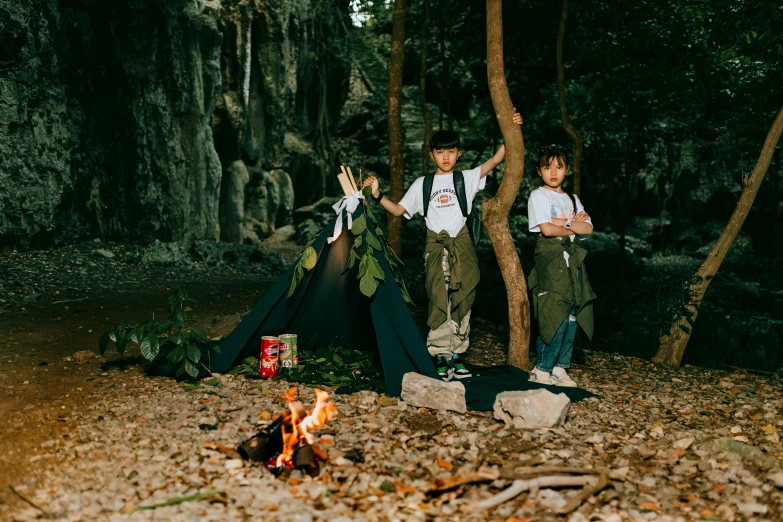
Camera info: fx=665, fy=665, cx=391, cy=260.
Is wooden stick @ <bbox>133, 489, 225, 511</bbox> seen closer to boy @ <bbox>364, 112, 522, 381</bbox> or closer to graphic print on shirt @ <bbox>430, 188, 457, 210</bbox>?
boy @ <bbox>364, 112, 522, 381</bbox>

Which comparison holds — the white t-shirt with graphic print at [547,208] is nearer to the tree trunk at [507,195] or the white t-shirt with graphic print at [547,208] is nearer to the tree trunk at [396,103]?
the tree trunk at [507,195]

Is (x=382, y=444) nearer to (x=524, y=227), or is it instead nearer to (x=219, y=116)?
(x=219, y=116)

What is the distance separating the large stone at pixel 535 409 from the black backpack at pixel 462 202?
54.8 inches

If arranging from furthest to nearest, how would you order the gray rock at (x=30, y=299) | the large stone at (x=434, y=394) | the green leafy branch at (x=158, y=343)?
the gray rock at (x=30, y=299) → the green leafy branch at (x=158, y=343) → the large stone at (x=434, y=394)

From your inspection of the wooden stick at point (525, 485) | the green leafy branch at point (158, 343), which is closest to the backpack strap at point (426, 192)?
the green leafy branch at point (158, 343)

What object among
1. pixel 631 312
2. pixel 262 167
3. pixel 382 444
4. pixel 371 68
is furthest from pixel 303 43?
pixel 382 444

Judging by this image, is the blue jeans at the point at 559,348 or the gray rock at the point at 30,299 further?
the gray rock at the point at 30,299

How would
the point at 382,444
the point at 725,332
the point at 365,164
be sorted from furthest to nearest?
the point at 365,164 → the point at 725,332 → the point at 382,444

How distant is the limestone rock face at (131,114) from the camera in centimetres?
1139

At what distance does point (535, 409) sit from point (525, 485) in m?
0.95

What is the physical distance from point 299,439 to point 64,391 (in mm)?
2300

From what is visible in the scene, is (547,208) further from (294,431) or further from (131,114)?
(131,114)

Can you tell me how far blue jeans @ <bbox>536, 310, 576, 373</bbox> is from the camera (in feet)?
16.6

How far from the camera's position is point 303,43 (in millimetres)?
18625
